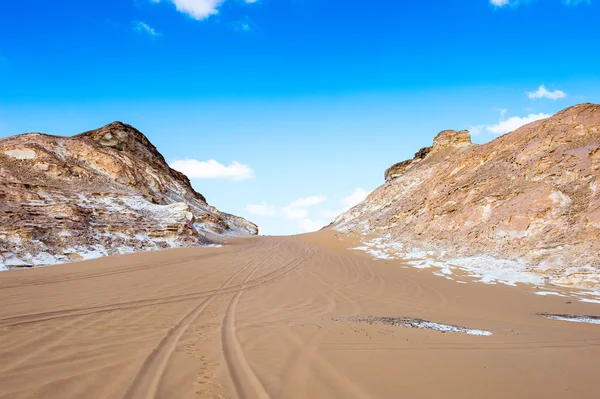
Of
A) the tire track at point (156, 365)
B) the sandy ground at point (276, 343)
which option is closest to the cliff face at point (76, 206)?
the sandy ground at point (276, 343)

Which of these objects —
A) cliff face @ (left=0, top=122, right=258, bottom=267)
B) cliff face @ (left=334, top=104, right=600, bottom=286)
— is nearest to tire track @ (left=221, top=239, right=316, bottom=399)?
cliff face @ (left=334, top=104, right=600, bottom=286)

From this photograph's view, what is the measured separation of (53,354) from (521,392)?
5592mm

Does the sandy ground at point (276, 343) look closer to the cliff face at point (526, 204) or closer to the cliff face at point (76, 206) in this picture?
the cliff face at point (526, 204)

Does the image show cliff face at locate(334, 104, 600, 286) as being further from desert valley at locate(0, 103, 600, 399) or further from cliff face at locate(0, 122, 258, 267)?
cliff face at locate(0, 122, 258, 267)

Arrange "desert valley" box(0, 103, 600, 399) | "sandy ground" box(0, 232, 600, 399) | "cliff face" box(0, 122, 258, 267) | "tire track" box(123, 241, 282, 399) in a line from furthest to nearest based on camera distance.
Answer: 1. "cliff face" box(0, 122, 258, 267)
2. "desert valley" box(0, 103, 600, 399)
3. "sandy ground" box(0, 232, 600, 399)
4. "tire track" box(123, 241, 282, 399)

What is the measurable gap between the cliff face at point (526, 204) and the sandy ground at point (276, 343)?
4366 mm

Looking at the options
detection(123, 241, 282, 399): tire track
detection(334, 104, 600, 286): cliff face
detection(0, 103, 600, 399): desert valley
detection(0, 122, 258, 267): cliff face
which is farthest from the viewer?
detection(0, 122, 258, 267): cliff face

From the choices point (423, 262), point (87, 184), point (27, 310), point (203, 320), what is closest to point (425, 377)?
point (203, 320)

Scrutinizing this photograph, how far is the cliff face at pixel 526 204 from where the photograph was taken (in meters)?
12.7

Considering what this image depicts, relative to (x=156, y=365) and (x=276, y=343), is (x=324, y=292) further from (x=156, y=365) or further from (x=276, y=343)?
(x=156, y=365)

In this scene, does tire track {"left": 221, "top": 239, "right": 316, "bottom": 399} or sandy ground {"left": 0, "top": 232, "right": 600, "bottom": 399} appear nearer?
tire track {"left": 221, "top": 239, "right": 316, "bottom": 399}

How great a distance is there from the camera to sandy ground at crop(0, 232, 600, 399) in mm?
3584

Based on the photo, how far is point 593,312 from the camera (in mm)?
7770

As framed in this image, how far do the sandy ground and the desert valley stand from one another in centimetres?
3
